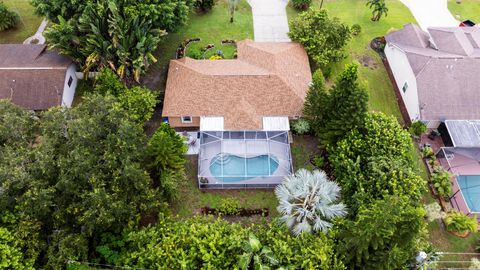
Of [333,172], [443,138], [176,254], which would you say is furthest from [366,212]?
[443,138]

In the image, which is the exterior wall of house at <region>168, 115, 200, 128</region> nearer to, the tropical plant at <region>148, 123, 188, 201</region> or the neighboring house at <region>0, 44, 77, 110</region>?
the tropical plant at <region>148, 123, 188, 201</region>

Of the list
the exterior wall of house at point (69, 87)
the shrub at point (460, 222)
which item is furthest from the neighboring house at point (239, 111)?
the shrub at point (460, 222)

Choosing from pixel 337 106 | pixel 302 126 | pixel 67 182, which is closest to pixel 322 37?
pixel 302 126

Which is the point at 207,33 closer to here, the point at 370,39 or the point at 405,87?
the point at 370,39

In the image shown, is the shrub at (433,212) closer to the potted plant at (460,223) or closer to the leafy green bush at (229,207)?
the potted plant at (460,223)

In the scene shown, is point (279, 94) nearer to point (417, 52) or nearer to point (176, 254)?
point (417, 52)

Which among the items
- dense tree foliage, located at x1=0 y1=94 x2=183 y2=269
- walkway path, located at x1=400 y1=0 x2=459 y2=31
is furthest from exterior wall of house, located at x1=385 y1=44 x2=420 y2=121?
dense tree foliage, located at x1=0 y1=94 x2=183 y2=269

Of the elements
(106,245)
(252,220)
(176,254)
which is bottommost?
(252,220)
